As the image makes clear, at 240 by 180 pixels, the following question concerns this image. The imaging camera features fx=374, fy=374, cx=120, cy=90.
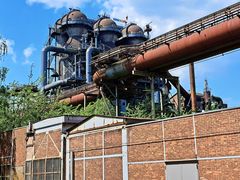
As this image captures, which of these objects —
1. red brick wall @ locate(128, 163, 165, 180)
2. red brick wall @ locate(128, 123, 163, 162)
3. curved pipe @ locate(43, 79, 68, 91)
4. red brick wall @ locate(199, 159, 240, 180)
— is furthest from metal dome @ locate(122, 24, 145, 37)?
red brick wall @ locate(199, 159, 240, 180)

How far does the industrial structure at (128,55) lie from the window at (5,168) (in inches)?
384

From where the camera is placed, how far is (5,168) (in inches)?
1005

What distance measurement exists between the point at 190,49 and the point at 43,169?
10890 mm

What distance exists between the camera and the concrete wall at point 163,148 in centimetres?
1195

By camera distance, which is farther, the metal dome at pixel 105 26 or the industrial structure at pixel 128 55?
the metal dome at pixel 105 26

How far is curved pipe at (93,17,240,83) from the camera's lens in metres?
19.7

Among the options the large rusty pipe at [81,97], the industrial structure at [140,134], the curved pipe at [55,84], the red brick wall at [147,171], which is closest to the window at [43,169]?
the industrial structure at [140,134]

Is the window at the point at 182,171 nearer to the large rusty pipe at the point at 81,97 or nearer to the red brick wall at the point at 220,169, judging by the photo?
the red brick wall at the point at 220,169

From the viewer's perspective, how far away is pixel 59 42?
55.1 meters

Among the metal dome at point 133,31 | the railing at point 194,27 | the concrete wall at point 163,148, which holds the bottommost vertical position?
the concrete wall at point 163,148

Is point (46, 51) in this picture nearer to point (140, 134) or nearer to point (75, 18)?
point (75, 18)

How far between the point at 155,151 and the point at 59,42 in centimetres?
4296

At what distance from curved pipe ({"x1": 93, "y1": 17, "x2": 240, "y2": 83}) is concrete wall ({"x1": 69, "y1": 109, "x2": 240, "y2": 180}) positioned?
7773 millimetres

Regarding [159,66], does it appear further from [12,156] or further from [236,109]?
[236,109]
